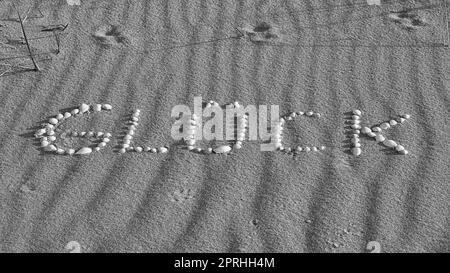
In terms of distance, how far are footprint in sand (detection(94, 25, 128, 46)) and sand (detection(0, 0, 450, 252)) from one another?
0.05ft

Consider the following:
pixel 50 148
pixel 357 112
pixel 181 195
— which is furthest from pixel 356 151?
pixel 50 148

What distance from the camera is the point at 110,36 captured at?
4793 millimetres

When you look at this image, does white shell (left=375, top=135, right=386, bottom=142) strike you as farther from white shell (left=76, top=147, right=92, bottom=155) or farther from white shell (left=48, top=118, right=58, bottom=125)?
white shell (left=48, top=118, right=58, bottom=125)

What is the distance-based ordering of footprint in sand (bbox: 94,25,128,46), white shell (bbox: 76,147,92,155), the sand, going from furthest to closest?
footprint in sand (bbox: 94,25,128,46) < white shell (bbox: 76,147,92,155) < the sand

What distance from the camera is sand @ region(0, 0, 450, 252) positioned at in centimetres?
342

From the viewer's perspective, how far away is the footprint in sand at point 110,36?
4.73m

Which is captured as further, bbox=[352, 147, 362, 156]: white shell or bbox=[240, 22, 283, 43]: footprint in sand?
bbox=[240, 22, 283, 43]: footprint in sand

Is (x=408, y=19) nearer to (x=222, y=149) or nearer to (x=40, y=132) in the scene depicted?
(x=222, y=149)

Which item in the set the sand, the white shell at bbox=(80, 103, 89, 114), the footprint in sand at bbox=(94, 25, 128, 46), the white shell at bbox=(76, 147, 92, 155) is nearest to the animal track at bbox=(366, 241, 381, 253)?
the sand

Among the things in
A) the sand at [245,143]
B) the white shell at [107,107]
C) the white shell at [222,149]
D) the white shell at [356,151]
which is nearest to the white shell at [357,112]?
the sand at [245,143]

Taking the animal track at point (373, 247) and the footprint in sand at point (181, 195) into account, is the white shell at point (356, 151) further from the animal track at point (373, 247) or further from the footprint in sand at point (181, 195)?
the footprint in sand at point (181, 195)

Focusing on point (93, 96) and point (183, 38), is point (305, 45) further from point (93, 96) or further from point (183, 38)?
point (93, 96)

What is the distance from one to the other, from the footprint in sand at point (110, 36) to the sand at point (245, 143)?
0.05 feet

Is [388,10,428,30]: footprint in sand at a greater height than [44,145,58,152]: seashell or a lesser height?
greater
